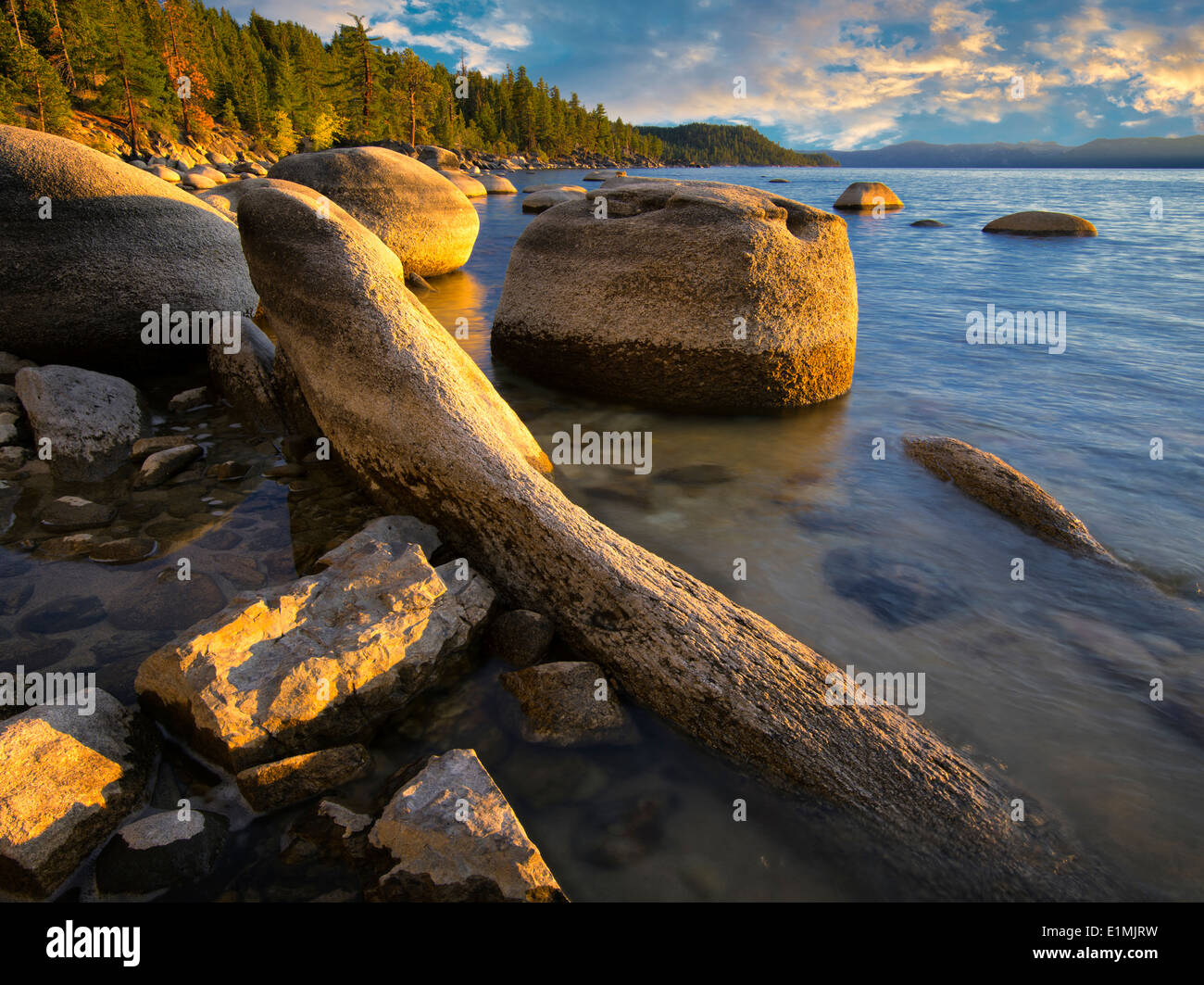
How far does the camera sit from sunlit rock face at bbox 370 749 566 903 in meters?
2.23

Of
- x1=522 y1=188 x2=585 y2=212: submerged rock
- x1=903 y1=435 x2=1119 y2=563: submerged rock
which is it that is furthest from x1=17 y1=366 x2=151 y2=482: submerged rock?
x1=522 y1=188 x2=585 y2=212: submerged rock

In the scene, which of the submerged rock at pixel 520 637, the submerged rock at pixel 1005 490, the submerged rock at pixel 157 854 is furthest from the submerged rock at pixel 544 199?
→ the submerged rock at pixel 157 854

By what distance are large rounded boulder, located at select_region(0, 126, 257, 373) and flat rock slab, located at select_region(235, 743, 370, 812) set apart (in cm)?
528

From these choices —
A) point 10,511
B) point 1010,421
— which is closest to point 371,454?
point 10,511

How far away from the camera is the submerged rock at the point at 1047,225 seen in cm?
2403

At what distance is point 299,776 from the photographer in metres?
2.62

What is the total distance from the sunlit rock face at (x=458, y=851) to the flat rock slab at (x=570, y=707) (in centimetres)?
59

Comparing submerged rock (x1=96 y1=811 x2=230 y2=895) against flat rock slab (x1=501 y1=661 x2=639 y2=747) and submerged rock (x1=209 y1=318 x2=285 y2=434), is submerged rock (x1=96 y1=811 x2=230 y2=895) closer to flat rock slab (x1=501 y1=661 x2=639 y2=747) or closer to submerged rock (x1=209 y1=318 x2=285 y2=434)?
flat rock slab (x1=501 y1=661 x2=639 y2=747)

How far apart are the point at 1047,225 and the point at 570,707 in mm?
28703

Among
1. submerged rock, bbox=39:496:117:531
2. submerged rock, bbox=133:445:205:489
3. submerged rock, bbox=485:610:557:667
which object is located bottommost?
submerged rock, bbox=485:610:557:667

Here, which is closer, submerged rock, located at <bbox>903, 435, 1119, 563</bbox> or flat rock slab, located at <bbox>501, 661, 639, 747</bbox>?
flat rock slab, located at <bbox>501, 661, 639, 747</bbox>

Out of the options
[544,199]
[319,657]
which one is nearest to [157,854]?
[319,657]
